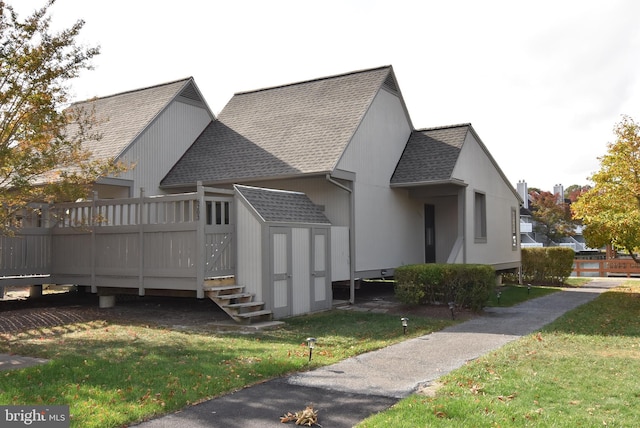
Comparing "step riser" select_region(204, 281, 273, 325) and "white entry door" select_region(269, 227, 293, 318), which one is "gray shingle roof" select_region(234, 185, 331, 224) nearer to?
"white entry door" select_region(269, 227, 293, 318)

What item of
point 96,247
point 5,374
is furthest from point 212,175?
point 5,374

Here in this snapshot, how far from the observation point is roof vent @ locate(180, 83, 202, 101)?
19663mm

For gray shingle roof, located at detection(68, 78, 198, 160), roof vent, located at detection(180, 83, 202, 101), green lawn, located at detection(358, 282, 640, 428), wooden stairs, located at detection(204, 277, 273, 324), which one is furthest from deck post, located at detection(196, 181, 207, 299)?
roof vent, located at detection(180, 83, 202, 101)

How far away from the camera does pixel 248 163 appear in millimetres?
17578

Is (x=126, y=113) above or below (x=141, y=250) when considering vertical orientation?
above

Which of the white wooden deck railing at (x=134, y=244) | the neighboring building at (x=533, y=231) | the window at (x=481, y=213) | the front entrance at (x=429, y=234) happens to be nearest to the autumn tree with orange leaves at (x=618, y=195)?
the window at (x=481, y=213)

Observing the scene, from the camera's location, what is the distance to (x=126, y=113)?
1945 cm

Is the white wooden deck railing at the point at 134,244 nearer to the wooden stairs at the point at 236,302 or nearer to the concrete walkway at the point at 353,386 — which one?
the wooden stairs at the point at 236,302

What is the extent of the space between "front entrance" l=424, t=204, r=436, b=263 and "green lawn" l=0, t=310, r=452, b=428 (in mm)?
8245

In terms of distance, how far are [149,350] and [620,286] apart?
2004cm

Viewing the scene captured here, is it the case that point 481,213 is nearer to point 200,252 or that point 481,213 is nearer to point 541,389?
point 200,252

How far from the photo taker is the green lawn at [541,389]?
5609 mm

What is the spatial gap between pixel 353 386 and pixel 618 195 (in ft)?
41.4

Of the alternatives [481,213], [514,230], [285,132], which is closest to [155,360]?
[285,132]
